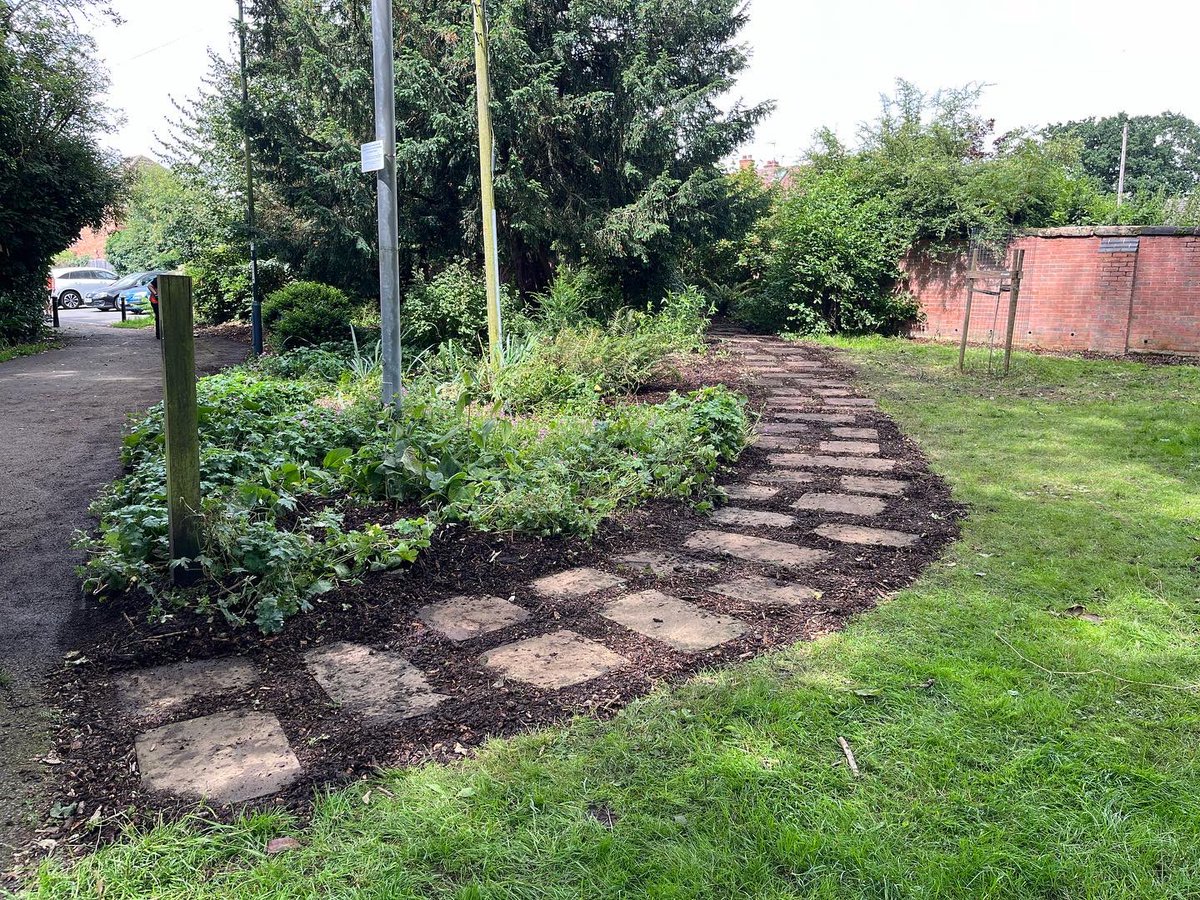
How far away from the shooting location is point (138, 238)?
34500 millimetres

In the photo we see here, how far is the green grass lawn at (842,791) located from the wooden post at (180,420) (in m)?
1.49

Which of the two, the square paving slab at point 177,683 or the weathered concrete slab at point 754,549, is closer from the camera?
the square paving slab at point 177,683

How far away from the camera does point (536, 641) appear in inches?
111

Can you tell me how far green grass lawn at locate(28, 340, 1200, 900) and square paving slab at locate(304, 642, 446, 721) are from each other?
371mm

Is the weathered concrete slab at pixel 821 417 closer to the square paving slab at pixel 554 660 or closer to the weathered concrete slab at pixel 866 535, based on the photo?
the weathered concrete slab at pixel 866 535

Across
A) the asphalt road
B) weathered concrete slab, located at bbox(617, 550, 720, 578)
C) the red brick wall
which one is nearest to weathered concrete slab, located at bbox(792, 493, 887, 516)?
weathered concrete slab, located at bbox(617, 550, 720, 578)

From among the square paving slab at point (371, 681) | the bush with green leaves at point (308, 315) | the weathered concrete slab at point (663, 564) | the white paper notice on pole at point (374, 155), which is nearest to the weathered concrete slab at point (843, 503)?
the weathered concrete slab at point (663, 564)

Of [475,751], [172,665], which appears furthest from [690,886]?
[172,665]

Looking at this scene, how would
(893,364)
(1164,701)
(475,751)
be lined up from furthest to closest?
(893,364), (1164,701), (475,751)

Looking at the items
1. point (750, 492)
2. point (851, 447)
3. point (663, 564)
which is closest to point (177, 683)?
point (663, 564)

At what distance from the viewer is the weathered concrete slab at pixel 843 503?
14.5 feet

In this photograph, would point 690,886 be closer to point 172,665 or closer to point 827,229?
point 172,665

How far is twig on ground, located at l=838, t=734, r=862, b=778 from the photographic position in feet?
6.50

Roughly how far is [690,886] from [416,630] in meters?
1.57
